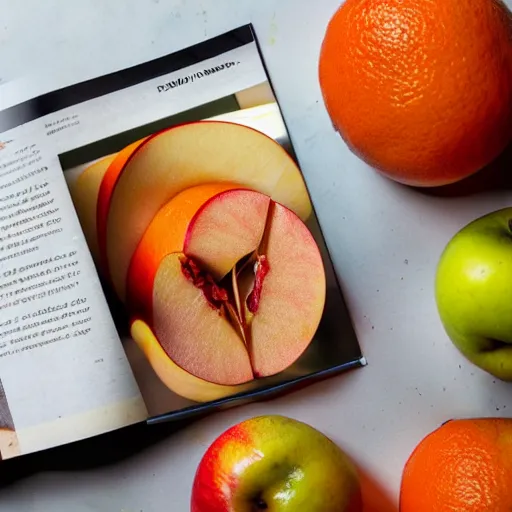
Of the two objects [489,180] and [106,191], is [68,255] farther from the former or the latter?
[489,180]

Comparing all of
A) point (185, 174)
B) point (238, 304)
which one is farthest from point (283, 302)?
point (185, 174)

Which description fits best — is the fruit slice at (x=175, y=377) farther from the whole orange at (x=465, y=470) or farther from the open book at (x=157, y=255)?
the whole orange at (x=465, y=470)

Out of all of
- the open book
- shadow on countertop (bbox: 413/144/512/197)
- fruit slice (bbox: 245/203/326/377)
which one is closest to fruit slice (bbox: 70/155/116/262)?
the open book

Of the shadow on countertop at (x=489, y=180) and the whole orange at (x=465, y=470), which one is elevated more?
the shadow on countertop at (x=489, y=180)

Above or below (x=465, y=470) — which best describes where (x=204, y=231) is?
above

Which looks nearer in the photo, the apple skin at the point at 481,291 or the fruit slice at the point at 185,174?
the apple skin at the point at 481,291

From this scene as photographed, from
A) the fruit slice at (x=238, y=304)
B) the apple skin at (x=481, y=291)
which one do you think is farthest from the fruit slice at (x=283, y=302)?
the apple skin at (x=481, y=291)
